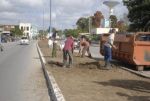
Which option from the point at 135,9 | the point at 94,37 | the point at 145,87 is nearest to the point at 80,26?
the point at 94,37

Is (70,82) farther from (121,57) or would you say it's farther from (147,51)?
(121,57)

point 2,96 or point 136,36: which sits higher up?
point 136,36

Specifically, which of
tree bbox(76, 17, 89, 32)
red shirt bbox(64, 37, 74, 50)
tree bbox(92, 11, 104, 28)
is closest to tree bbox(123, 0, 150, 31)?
red shirt bbox(64, 37, 74, 50)

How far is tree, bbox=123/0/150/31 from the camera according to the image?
2094 inches

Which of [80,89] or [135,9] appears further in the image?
[135,9]

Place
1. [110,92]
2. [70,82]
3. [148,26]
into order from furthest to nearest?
1. [148,26]
2. [70,82]
3. [110,92]

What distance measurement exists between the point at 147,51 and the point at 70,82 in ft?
24.5

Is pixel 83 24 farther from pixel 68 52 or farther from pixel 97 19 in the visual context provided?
pixel 68 52

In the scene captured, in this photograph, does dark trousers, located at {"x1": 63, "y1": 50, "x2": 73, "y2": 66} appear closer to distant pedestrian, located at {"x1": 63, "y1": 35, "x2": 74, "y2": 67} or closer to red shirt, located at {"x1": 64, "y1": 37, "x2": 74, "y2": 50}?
distant pedestrian, located at {"x1": 63, "y1": 35, "x2": 74, "y2": 67}

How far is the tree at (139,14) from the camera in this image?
53188 millimetres

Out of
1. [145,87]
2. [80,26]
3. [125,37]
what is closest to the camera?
[145,87]

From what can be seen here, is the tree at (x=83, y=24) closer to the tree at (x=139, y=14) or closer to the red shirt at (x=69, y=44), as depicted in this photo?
the tree at (x=139, y=14)

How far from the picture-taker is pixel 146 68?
70.2 feet

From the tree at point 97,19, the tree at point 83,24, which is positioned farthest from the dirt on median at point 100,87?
the tree at point 83,24
